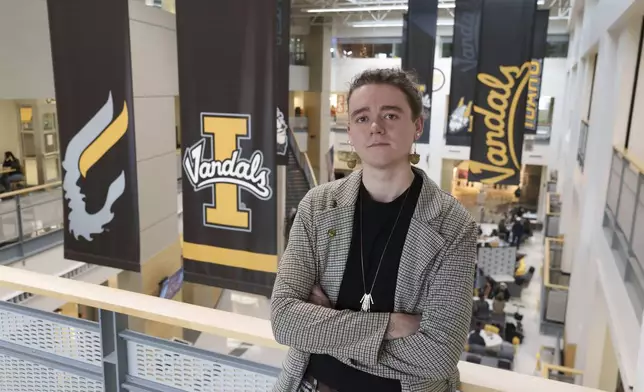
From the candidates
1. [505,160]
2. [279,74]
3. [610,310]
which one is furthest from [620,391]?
[279,74]

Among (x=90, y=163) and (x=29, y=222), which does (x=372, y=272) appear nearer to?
(x=90, y=163)

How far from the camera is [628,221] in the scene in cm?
491

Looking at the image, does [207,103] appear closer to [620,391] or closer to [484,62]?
[484,62]

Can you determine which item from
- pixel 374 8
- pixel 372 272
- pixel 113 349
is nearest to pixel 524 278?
pixel 374 8

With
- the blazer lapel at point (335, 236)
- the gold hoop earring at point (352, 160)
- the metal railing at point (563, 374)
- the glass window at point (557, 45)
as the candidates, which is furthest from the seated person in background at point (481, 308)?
the glass window at point (557, 45)

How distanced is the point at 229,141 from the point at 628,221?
3685mm

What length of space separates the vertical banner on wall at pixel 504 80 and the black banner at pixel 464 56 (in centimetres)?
49

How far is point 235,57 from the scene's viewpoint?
414 centimetres

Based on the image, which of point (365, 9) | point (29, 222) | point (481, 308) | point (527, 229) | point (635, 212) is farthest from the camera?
point (527, 229)

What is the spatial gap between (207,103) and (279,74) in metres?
0.65

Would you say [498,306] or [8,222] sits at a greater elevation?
[8,222]

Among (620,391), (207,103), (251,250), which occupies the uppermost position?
(207,103)

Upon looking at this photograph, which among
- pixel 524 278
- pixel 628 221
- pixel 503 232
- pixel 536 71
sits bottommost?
pixel 524 278

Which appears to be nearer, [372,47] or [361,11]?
[361,11]
